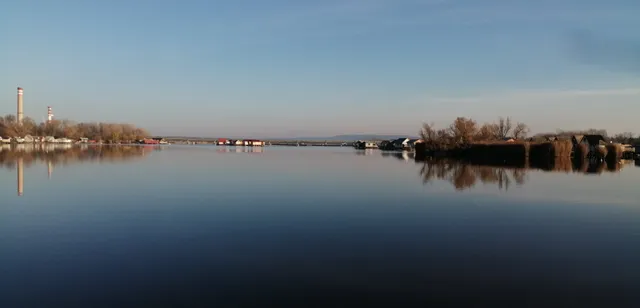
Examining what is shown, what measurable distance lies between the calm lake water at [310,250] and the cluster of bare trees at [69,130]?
367ft

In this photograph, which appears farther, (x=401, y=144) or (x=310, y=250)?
(x=401, y=144)

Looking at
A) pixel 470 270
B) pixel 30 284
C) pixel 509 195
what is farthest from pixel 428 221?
pixel 30 284

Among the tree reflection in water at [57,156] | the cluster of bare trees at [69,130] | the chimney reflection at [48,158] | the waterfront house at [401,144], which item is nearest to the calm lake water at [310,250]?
the chimney reflection at [48,158]

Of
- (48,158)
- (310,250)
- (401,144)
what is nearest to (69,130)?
(401,144)

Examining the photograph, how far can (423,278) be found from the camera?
7273 mm

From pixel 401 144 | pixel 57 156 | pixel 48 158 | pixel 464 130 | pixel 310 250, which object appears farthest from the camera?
pixel 401 144

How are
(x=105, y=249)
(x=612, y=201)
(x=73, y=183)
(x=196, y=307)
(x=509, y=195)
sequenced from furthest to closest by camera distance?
(x=73, y=183) < (x=509, y=195) < (x=612, y=201) < (x=105, y=249) < (x=196, y=307)

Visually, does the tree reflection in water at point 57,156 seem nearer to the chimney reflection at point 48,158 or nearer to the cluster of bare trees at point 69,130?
the chimney reflection at point 48,158

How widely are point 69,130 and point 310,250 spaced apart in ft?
444

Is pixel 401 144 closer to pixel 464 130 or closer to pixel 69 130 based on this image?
pixel 464 130

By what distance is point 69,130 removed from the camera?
12550 cm

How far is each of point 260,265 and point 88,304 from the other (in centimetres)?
271

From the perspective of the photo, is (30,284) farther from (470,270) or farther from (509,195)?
(509,195)

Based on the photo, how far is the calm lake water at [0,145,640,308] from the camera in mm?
6484
